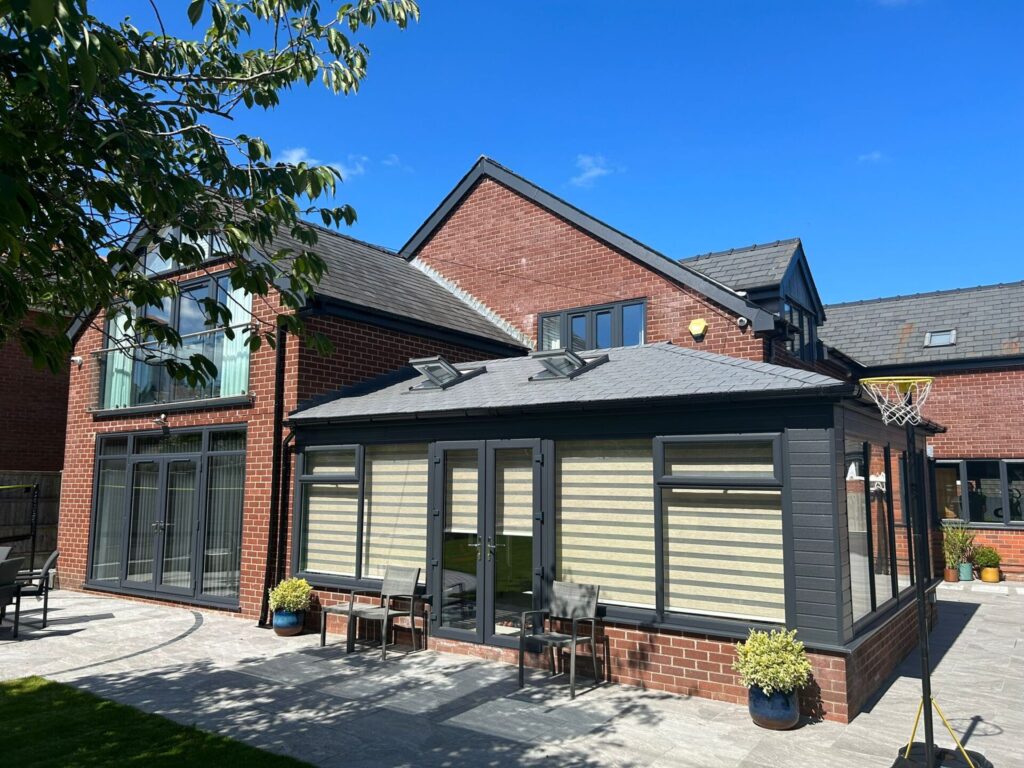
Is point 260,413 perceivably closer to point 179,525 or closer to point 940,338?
point 179,525

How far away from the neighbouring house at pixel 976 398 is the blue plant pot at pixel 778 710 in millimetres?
12690

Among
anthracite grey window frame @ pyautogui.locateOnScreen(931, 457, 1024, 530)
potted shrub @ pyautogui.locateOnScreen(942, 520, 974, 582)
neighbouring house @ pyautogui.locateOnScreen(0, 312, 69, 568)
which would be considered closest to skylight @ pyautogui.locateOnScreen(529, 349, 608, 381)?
anthracite grey window frame @ pyautogui.locateOnScreen(931, 457, 1024, 530)

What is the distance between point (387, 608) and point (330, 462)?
2693 mm

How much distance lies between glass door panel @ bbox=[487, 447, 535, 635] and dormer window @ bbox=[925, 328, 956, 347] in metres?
15.5

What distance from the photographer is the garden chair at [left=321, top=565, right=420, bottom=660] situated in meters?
9.48

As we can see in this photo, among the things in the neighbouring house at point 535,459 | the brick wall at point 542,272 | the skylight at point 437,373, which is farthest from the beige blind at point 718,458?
the brick wall at point 542,272

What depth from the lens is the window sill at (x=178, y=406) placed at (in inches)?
485

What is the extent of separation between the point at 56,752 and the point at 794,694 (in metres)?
6.31

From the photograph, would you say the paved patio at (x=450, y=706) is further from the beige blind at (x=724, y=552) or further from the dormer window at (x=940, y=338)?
the dormer window at (x=940, y=338)

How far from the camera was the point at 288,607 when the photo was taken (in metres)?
10.5

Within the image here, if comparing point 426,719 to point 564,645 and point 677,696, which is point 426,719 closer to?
point 564,645

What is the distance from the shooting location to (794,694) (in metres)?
6.75

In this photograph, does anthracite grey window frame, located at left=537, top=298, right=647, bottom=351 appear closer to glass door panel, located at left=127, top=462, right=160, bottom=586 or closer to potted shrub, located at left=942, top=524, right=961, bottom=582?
glass door panel, located at left=127, top=462, right=160, bottom=586

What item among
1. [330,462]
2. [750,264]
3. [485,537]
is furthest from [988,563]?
[330,462]
